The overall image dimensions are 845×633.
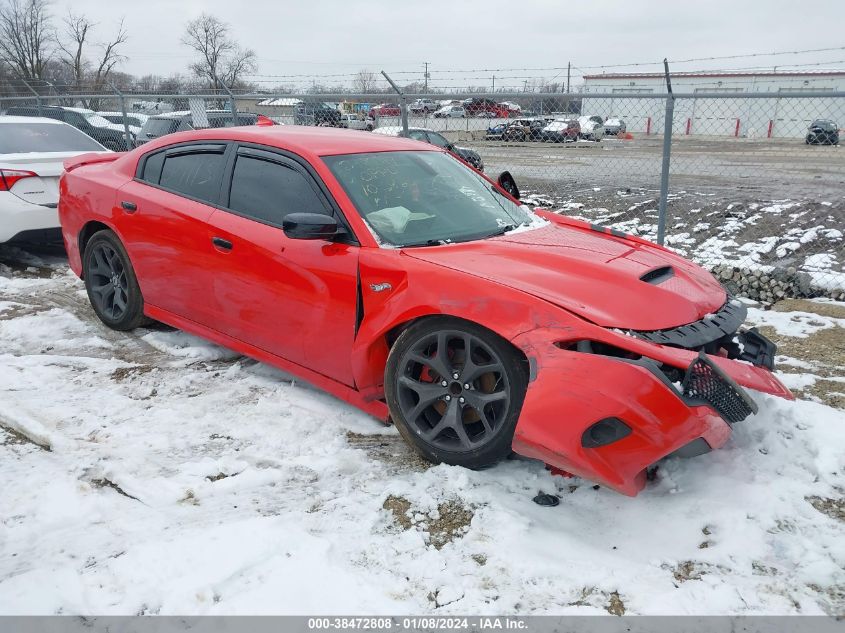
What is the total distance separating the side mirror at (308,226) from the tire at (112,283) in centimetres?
193

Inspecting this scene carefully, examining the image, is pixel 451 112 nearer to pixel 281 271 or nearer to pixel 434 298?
pixel 281 271

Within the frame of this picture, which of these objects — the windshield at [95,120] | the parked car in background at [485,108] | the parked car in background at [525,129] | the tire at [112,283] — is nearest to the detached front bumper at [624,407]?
the tire at [112,283]

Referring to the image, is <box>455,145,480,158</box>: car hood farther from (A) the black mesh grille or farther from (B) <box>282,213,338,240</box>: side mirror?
(A) the black mesh grille

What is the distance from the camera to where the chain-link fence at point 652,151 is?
6.75 metres

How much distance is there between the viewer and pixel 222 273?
376 cm

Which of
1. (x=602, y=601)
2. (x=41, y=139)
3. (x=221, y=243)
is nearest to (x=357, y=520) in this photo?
(x=602, y=601)

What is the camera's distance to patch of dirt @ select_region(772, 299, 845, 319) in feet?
17.5

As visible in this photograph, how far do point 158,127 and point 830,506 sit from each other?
13.7 m

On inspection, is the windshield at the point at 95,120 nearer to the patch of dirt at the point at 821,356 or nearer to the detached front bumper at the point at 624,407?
the patch of dirt at the point at 821,356

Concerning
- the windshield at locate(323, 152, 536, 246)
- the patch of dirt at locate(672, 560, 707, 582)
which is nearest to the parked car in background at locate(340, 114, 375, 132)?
the windshield at locate(323, 152, 536, 246)

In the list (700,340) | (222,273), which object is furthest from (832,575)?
(222,273)

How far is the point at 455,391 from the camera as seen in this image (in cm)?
291

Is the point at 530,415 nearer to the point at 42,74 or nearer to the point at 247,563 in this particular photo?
the point at 247,563
